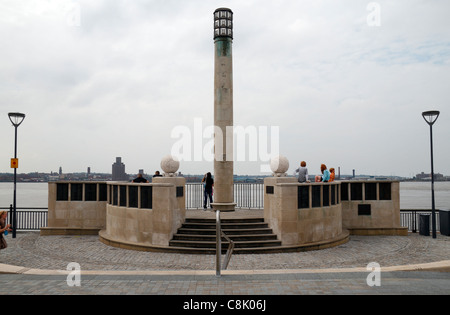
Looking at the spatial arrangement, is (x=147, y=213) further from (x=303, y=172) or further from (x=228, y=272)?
(x=303, y=172)

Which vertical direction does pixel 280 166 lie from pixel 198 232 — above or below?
above

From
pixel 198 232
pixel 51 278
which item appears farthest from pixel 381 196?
pixel 51 278

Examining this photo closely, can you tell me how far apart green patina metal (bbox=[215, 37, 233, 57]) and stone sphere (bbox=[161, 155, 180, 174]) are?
6.41m

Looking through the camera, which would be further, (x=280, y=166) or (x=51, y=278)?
(x=280, y=166)

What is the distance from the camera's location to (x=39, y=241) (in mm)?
14883

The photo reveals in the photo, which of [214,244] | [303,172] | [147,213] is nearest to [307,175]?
[303,172]

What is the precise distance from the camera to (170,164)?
47.1 ft

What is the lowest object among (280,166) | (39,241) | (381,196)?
(39,241)

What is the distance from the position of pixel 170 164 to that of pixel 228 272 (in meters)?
6.68

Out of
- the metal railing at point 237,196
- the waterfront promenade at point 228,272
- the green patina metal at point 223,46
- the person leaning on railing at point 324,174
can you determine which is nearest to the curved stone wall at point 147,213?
the waterfront promenade at point 228,272

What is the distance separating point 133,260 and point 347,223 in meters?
10.2

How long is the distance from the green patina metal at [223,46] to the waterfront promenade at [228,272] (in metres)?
10.3
